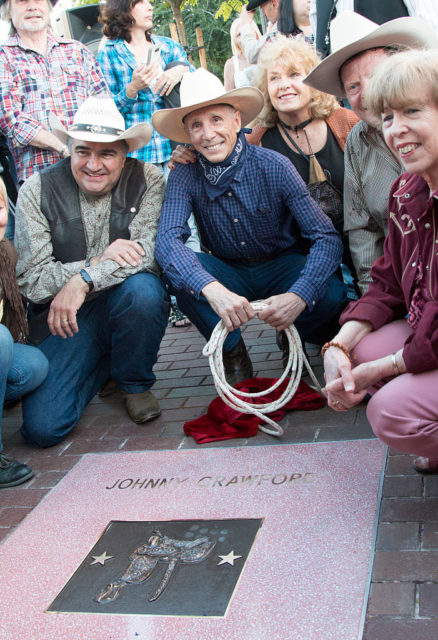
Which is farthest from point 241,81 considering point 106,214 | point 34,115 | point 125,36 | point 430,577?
point 430,577

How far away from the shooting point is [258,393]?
3.21 meters

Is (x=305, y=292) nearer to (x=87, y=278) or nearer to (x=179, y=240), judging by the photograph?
(x=179, y=240)

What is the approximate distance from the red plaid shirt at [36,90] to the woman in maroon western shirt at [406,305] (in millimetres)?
2564

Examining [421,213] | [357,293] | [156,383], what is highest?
[421,213]

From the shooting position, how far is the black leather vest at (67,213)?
3.64 m

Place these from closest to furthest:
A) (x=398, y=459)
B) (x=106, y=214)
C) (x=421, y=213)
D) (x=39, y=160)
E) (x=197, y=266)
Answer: (x=421, y=213), (x=398, y=459), (x=197, y=266), (x=106, y=214), (x=39, y=160)

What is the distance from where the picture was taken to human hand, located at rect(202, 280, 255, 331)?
3.19m

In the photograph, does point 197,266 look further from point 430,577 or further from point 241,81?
point 241,81

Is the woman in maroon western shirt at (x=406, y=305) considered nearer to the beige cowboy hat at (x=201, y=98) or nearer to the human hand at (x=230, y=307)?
the human hand at (x=230, y=307)

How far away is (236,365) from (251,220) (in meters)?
0.79

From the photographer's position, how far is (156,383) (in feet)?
13.4

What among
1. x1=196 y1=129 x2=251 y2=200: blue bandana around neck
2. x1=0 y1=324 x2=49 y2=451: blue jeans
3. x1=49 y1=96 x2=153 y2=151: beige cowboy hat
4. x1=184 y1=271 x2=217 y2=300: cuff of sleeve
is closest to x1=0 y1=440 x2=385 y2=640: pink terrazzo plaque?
x1=0 y1=324 x2=49 y2=451: blue jeans

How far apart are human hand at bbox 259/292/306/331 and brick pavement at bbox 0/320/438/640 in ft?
1.55

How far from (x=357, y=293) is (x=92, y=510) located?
1929 millimetres
